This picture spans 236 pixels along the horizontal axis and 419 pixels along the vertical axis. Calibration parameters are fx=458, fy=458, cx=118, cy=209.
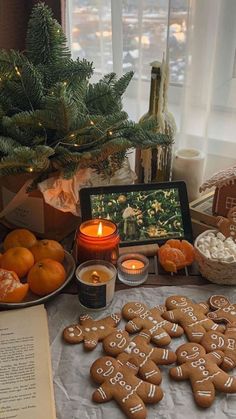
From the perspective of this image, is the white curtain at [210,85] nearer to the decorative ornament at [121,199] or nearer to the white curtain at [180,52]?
the white curtain at [180,52]

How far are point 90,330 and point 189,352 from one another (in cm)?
16

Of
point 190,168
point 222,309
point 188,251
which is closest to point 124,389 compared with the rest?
point 222,309

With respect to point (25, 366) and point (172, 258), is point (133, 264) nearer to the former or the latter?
point (172, 258)

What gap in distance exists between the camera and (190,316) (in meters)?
0.78

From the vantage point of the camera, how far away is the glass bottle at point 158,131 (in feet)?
3.34

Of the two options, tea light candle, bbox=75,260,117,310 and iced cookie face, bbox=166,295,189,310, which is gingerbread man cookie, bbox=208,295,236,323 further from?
tea light candle, bbox=75,260,117,310

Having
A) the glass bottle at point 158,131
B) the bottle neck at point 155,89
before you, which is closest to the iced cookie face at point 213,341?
the glass bottle at point 158,131

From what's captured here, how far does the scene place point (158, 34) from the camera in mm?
1130

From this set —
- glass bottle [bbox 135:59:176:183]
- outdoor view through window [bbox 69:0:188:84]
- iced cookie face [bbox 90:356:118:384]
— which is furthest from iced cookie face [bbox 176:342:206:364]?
outdoor view through window [bbox 69:0:188:84]

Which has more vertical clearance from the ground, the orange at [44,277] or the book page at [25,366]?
the orange at [44,277]

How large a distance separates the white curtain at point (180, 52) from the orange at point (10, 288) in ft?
1.97

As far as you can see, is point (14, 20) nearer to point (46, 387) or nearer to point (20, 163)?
point (20, 163)

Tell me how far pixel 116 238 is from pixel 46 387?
Result: 320 millimetres

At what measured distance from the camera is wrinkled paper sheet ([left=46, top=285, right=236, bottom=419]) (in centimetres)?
62
